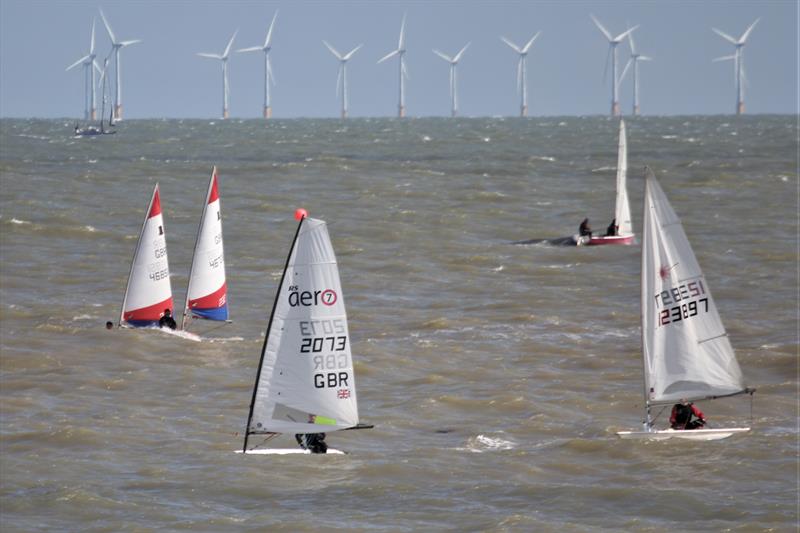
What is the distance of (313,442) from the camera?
89.5ft

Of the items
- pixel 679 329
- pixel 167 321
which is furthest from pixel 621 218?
pixel 679 329

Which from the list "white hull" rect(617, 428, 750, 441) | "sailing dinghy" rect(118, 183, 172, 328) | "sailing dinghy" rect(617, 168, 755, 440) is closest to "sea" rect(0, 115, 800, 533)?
"white hull" rect(617, 428, 750, 441)

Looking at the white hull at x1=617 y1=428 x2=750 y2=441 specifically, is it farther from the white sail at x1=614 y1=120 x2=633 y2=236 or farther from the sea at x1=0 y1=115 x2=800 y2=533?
the white sail at x1=614 y1=120 x2=633 y2=236

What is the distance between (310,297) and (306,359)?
1219 mm

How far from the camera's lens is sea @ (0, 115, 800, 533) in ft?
83.1

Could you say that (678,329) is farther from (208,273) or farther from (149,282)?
(149,282)

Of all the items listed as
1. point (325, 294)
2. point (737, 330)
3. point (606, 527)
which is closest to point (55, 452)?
point (325, 294)

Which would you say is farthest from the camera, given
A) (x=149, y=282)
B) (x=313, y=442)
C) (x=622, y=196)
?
(x=622, y=196)

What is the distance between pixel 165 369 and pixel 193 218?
109 ft

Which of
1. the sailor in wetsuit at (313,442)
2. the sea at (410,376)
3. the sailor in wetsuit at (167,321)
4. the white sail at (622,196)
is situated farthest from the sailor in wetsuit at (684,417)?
the white sail at (622,196)

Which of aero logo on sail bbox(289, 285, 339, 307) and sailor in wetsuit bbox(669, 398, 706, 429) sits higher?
aero logo on sail bbox(289, 285, 339, 307)

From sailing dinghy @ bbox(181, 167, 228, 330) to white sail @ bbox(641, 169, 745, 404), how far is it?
17.3 m

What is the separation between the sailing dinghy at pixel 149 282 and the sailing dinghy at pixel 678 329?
58.1ft

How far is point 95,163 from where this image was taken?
105750 millimetres
